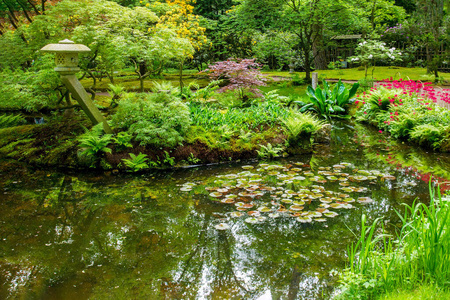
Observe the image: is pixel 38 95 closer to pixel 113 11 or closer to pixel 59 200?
pixel 113 11

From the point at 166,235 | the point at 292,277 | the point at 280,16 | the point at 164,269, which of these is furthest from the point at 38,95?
the point at 280,16

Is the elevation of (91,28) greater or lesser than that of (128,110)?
greater

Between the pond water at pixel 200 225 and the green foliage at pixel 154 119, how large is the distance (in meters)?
0.75

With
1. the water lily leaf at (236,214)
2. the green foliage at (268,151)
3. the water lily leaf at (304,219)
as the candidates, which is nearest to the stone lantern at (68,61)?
the green foliage at (268,151)

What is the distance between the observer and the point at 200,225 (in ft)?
13.1

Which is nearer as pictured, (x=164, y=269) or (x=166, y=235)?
(x=164, y=269)

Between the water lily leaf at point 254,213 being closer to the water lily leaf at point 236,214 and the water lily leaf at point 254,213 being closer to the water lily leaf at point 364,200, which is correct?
the water lily leaf at point 236,214

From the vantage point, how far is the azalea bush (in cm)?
664

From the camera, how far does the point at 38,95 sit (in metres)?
7.01

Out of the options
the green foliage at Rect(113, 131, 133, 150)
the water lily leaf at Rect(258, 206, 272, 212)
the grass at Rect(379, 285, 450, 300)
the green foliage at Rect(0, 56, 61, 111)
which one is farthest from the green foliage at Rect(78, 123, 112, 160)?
the grass at Rect(379, 285, 450, 300)

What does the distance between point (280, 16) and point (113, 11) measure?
720 cm

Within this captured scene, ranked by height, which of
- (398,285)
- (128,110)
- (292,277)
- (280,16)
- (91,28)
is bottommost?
(292,277)

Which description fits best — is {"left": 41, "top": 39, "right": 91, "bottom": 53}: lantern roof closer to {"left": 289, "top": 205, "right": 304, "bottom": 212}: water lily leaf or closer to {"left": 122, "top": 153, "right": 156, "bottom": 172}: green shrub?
{"left": 122, "top": 153, "right": 156, "bottom": 172}: green shrub

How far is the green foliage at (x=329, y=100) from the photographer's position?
929 centimetres
